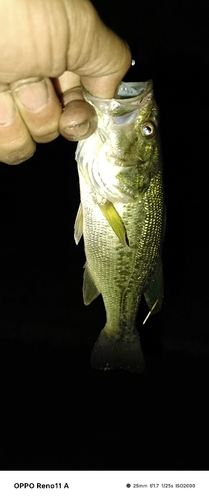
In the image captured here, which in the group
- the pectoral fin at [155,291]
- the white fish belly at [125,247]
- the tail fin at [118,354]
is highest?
the white fish belly at [125,247]

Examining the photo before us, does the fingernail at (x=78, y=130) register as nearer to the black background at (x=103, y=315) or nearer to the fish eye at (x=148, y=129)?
the fish eye at (x=148, y=129)

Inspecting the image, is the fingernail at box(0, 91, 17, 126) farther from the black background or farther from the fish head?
the black background

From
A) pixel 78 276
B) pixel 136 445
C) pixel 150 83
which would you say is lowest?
pixel 136 445

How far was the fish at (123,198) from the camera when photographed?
3.85ft

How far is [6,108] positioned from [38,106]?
6cm

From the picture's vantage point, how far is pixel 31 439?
3.20m

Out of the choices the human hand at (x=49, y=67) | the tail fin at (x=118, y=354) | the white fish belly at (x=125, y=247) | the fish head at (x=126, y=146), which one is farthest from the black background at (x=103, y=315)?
the human hand at (x=49, y=67)

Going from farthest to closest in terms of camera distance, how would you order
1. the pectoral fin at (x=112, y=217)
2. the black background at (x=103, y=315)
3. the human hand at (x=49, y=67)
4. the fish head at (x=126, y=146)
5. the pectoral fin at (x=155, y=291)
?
the black background at (x=103, y=315) → the pectoral fin at (x=155, y=291) → the pectoral fin at (x=112, y=217) → the fish head at (x=126, y=146) → the human hand at (x=49, y=67)

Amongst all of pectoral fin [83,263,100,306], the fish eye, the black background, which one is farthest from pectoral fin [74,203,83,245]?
the black background

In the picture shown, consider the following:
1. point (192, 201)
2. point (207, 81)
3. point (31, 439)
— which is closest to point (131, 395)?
point (31, 439)

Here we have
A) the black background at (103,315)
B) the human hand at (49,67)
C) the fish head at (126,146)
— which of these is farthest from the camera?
the black background at (103,315)

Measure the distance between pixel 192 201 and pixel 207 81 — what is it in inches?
29.2

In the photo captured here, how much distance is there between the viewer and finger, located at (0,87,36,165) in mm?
971
